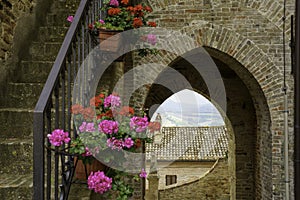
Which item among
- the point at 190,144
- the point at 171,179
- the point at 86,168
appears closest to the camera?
the point at 86,168

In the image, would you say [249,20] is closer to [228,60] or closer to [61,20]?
[228,60]

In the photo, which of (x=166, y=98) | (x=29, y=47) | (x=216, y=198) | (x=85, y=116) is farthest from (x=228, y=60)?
(x=216, y=198)

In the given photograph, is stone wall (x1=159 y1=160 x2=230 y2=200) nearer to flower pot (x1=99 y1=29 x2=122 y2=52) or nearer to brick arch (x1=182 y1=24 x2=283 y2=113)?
brick arch (x1=182 y1=24 x2=283 y2=113)

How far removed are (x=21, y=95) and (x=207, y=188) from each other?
955 cm

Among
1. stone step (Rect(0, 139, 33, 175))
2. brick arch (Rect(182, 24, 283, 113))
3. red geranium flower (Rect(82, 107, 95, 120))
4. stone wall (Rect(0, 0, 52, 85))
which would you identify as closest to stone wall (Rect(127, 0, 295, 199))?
brick arch (Rect(182, 24, 283, 113))

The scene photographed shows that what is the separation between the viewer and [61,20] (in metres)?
4.73

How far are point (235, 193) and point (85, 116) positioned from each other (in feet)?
21.9

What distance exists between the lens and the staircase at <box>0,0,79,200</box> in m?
2.87

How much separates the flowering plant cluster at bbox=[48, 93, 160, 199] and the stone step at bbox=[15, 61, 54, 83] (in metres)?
1.47

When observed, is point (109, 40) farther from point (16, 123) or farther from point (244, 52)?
point (244, 52)

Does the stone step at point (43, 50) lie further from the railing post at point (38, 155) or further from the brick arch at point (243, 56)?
the railing post at point (38, 155)

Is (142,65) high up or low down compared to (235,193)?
up

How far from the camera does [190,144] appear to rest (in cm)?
1936

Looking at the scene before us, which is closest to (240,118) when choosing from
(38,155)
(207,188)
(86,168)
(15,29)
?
(207,188)
